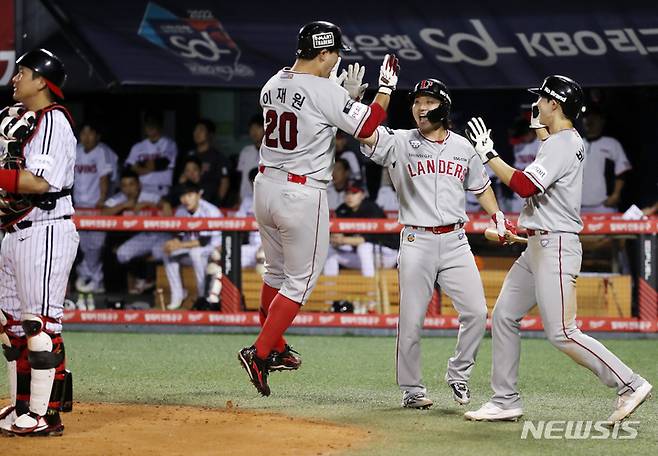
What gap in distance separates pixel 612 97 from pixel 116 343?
6.04 m

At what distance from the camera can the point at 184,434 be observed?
5.84m

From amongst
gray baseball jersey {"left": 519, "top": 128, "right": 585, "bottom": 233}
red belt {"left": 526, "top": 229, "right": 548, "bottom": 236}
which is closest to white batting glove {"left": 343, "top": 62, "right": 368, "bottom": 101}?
gray baseball jersey {"left": 519, "top": 128, "right": 585, "bottom": 233}

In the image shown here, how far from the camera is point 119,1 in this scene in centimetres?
1145

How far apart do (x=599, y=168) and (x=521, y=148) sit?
0.81 meters

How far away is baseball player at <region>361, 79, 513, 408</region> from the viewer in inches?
261

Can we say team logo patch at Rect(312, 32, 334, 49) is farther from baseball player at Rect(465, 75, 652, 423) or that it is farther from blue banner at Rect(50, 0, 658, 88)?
blue banner at Rect(50, 0, 658, 88)

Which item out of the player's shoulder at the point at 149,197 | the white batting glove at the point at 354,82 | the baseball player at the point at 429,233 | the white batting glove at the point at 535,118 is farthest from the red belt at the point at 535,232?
the player's shoulder at the point at 149,197

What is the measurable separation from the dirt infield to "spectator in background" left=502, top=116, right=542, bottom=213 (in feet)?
19.0

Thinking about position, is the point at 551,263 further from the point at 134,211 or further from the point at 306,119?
the point at 134,211

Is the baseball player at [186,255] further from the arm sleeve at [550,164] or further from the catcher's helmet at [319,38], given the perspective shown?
the arm sleeve at [550,164]

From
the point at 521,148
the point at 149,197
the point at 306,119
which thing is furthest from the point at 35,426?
the point at 521,148

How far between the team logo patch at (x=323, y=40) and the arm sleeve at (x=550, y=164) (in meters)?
1.27

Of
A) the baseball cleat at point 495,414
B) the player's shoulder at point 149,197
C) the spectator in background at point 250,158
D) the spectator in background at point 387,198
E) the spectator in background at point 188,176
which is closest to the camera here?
the baseball cleat at point 495,414

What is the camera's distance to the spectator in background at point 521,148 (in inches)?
457
